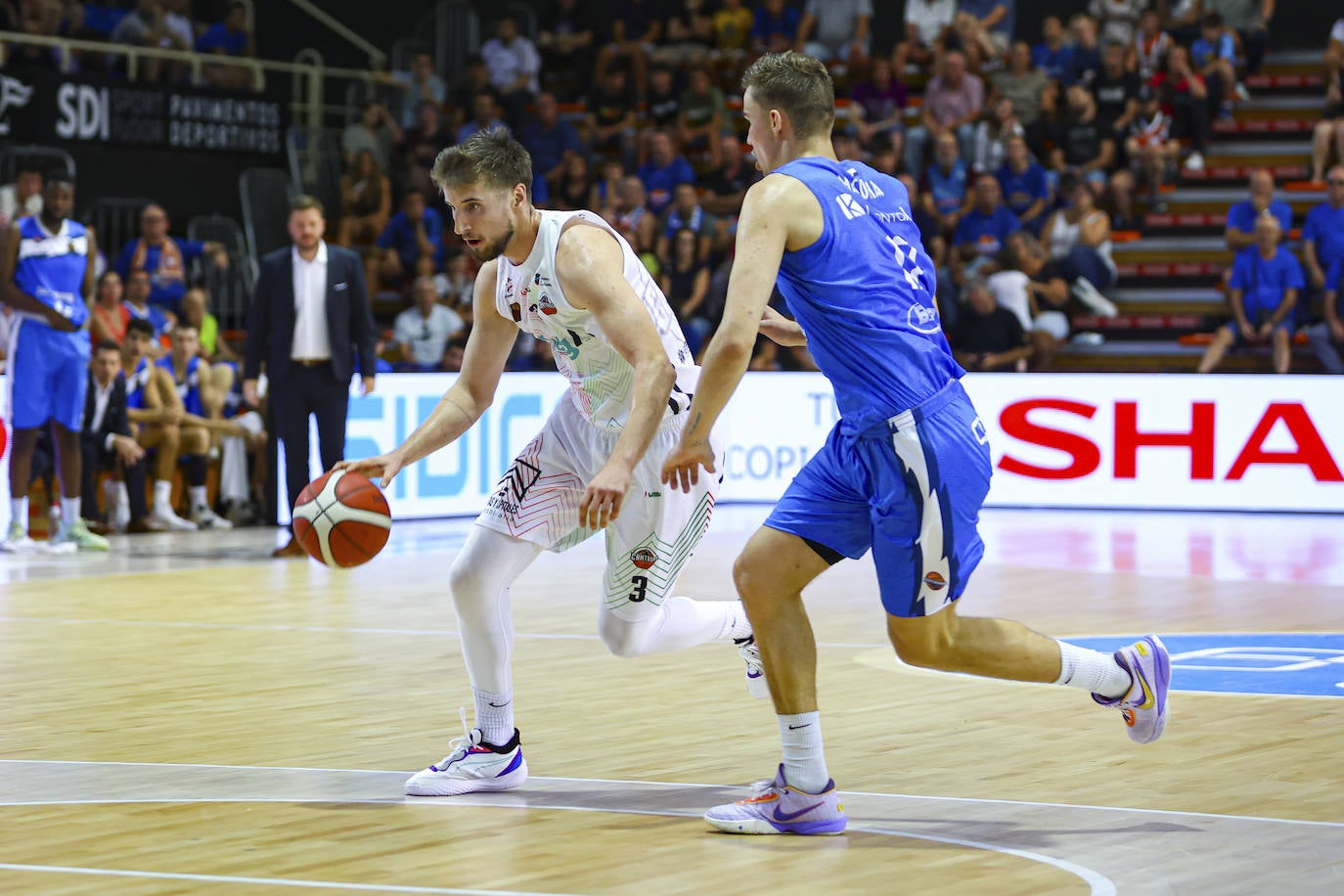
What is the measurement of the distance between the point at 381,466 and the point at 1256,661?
13.5 feet

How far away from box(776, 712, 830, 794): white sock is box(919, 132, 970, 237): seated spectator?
13504 mm

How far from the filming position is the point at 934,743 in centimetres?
604

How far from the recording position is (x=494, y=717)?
5379 mm

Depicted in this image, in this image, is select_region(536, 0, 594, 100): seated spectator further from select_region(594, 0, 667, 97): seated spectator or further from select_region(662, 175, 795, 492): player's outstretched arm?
select_region(662, 175, 795, 492): player's outstretched arm

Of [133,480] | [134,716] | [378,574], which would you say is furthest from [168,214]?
[134,716]

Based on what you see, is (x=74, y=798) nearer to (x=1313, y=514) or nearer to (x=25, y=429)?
(x=25, y=429)

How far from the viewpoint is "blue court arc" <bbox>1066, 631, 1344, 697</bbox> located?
23.5 feet

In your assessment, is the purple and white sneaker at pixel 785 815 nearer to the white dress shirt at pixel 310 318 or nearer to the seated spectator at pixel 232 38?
the white dress shirt at pixel 310 318

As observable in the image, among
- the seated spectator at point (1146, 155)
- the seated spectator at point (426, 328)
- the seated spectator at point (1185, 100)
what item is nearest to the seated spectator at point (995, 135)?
the seated spectator at point (1146, 155)

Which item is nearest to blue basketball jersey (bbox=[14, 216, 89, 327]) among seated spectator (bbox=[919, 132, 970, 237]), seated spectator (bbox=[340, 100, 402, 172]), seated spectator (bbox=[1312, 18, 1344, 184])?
seated spectator (bbox=[919, 132, 970, 237])

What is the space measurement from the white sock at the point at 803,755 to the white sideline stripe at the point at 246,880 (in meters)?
0.89

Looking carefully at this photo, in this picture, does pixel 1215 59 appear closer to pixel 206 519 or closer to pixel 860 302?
pixel 206 519

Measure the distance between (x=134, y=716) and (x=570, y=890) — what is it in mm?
2831

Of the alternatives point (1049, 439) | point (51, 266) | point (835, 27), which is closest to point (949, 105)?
point (835, 27)
